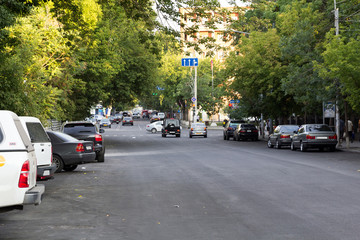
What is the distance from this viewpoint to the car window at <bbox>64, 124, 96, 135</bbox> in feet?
82.7

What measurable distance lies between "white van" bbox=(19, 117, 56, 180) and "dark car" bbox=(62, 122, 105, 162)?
903 centimetres

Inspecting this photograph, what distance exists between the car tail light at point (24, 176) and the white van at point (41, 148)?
21.4 feet

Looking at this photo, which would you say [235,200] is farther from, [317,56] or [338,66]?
[317,56]

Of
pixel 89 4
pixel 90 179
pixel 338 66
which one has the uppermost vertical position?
pixel 89 4

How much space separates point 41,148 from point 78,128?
1020 centimetres

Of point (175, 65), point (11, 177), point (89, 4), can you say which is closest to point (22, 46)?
point (89, 4)

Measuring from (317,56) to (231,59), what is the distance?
12.3 meters

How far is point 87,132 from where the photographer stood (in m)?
25.3

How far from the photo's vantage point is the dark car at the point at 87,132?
2506cm

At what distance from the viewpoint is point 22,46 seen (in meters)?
23.2

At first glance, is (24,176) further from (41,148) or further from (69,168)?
(69,168)

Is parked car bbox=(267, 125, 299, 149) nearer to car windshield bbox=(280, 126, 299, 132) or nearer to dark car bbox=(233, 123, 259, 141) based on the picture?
car windshield bbox=(280, 126, 299, 132)

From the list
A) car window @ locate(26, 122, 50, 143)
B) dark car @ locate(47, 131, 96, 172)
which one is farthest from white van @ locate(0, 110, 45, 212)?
dark car @ locate(47, 131, 96, 172)

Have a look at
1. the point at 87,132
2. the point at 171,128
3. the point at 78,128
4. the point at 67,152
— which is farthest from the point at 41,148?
the point at 171,128
